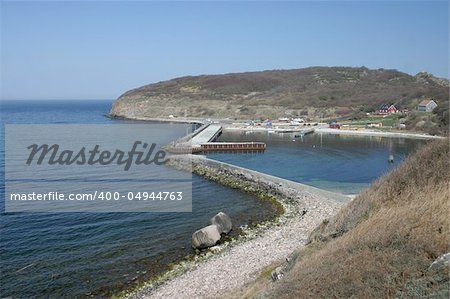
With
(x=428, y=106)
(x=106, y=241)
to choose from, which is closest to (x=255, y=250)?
(x=106, y=241)

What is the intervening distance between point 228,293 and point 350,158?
36.2m

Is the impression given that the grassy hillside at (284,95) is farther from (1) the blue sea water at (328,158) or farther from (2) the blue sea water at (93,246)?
(2) the blue sea water at (93,246)

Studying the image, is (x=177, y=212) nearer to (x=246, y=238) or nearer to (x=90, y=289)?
(x=246, y=238)

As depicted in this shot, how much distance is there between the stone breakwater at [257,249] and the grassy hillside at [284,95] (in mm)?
53931

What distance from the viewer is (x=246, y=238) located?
19.8 meters

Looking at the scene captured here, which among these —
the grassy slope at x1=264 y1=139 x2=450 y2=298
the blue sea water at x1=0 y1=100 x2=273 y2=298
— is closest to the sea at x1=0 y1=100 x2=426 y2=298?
the blue sea water at x1=0 y1=100 x2=273 y2=298

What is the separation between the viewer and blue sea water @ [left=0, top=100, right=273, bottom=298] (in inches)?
Answer: 604

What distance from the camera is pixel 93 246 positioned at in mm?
18984

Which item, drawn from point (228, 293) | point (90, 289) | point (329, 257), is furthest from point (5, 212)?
point (329, 257)

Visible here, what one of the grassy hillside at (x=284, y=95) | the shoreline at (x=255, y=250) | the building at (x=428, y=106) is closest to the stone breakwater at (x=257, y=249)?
the shoreline at (x=255, y=250)

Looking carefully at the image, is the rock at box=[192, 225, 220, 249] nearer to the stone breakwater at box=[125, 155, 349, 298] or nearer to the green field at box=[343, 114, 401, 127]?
the stone breakwater at box=[125, 155, 349, 298]

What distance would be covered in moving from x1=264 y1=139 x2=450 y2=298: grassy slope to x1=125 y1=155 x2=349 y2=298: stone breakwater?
462cm

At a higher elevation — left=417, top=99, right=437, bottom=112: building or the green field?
left=417, top=99, right=437, bottom=112: building

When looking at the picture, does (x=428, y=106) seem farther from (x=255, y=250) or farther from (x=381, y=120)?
(x=255, y=250)
